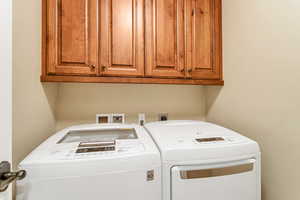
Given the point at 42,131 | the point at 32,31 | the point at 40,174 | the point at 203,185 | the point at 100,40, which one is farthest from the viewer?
the point at 100,40

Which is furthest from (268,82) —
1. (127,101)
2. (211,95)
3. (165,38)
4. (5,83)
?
(5,83)

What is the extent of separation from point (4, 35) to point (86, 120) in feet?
3.36

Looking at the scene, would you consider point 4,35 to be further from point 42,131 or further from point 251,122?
point 251,122

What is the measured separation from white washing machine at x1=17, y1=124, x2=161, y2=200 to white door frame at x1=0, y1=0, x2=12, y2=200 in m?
0.11

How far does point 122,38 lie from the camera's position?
47.2 inches

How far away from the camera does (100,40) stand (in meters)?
1.15

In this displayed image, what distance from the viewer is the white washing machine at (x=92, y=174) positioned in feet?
2.00

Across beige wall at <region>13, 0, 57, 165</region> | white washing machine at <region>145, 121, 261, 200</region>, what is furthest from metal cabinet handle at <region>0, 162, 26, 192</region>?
white washing machine at <region>145, 121, 261, 200</region>

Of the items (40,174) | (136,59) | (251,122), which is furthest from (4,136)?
(251,122)

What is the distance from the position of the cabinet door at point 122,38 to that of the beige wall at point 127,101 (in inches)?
12.6

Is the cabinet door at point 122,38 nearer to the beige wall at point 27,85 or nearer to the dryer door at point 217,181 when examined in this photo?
the beige wall at point 27,85

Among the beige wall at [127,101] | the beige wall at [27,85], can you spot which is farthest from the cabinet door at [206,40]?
the beige wall at [27,85]

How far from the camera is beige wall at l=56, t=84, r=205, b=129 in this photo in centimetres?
139

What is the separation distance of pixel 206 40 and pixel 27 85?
4.32ft
